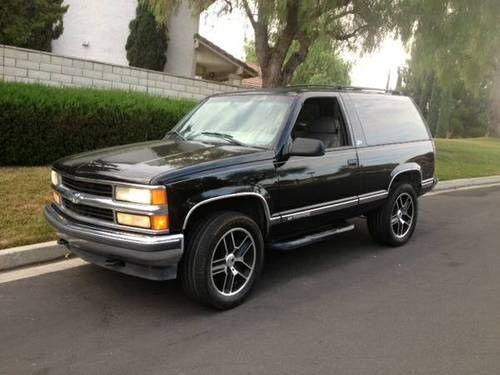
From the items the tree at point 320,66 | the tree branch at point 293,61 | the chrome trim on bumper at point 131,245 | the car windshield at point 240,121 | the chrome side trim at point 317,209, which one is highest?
the tree at point 320,66

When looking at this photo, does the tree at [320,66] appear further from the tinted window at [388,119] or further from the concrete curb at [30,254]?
the concrete curb at [30,254]

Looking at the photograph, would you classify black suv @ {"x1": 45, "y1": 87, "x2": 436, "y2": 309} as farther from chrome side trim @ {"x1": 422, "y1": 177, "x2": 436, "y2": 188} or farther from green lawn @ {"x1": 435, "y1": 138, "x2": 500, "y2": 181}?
green lawn @ {"x1": 435, "y1": 138, "x2": 500, "y2": 181}

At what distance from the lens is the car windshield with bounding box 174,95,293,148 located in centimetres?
515

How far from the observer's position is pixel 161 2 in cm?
1322

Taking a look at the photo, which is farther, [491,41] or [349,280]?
[491,41]

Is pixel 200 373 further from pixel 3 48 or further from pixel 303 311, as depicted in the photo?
pixel 3 48

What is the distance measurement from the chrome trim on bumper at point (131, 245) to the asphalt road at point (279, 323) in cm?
54

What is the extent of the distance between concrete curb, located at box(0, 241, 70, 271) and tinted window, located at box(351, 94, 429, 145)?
3.63 m

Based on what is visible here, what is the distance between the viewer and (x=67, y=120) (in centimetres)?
934

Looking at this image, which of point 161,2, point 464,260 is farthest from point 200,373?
point 161,2

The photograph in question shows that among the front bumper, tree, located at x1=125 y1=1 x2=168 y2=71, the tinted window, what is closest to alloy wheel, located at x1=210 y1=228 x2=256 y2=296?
the front bumper

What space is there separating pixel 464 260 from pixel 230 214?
336 centimetres

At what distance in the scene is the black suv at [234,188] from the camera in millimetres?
4105

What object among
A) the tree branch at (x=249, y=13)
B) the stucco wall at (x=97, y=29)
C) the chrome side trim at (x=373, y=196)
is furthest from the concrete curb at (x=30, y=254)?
the stucco wall at (x=97, y=29)
